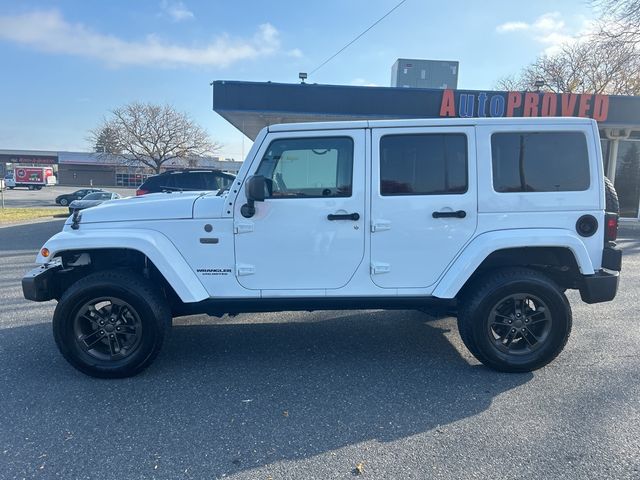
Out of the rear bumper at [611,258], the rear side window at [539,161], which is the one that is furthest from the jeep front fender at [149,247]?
the rear bumper at [611,258]

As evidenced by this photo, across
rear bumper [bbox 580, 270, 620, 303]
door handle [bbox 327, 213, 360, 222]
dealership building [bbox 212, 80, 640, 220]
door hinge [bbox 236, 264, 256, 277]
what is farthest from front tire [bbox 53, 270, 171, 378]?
dealership building [bbox 212, 80, 640, 220]

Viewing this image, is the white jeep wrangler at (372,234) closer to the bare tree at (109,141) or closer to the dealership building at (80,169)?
the bare tree at (109,141)

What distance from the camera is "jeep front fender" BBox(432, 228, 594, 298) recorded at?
344 cm

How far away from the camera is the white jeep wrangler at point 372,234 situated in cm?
347

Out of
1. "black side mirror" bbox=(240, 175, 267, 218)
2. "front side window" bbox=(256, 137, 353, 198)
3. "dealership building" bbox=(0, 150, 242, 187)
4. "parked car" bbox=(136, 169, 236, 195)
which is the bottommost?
"black side mirror" bbox=(240, 175, 267, 218)

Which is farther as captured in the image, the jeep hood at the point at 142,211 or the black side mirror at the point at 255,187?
the jeep hood at the point at 142,211

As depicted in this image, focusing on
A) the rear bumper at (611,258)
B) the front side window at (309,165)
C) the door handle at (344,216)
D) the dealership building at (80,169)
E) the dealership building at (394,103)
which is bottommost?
the rear bumper at (611,258)

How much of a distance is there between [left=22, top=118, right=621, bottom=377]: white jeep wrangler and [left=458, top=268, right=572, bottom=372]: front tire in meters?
0.01

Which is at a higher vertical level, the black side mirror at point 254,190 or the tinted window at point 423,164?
the tinted window at point 423,164

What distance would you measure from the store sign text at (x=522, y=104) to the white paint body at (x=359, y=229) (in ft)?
32.8

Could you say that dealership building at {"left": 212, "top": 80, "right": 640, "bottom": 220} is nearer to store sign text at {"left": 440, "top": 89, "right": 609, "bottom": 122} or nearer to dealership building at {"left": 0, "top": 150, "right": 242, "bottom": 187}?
store sign text at {"left": 440, "top": 89, "right": 609, "bottom": 122}

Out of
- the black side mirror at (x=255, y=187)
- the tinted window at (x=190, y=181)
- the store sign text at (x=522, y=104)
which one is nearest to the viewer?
the black side mirror at (x=255, y=187)

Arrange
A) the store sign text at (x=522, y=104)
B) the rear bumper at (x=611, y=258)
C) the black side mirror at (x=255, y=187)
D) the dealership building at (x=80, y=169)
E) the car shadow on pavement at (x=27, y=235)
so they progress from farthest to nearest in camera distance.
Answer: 1. the dealership building at (x=80, y=169)
2. the store sign text at (x=522, y=104)
3. the car shadow on pavement at (x=27, y=235)
4. the rear bumper at (x=611, y=258)
5. the black side mirror at (x=255, y=187)

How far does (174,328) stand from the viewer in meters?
4.70
